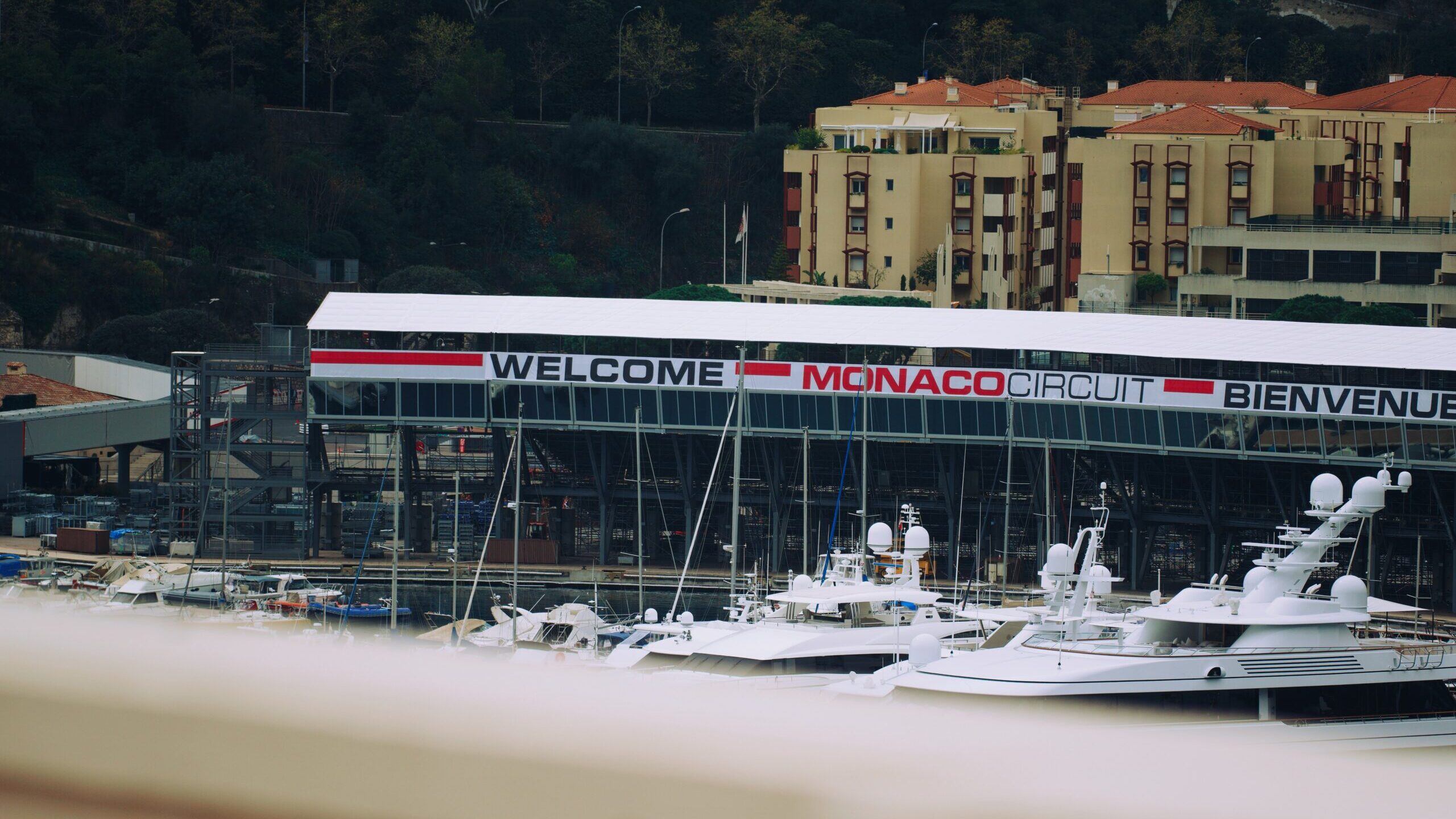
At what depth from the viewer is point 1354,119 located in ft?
296

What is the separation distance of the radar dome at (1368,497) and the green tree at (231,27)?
75193 millimetres

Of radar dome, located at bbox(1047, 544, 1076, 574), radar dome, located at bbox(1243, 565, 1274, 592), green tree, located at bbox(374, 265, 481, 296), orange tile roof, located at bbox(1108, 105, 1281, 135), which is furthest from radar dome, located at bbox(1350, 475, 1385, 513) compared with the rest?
orange tile roof, located at bbox(1108, 105, 1281, 135)

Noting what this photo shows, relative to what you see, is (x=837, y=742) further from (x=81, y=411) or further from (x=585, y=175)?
(x=585, y=175)

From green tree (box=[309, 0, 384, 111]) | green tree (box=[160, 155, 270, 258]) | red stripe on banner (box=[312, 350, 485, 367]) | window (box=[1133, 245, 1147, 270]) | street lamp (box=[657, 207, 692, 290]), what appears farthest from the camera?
green tree (box=[309, 0, 384, 111])

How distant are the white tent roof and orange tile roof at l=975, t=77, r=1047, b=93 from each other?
4306cm

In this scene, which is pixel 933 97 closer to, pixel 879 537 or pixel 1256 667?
pixel 879 537

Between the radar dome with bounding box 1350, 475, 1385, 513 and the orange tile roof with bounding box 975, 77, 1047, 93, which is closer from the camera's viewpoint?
the radar dome with bounding box 1350, 475, 1385, 513

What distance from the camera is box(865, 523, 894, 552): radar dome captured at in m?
38.1

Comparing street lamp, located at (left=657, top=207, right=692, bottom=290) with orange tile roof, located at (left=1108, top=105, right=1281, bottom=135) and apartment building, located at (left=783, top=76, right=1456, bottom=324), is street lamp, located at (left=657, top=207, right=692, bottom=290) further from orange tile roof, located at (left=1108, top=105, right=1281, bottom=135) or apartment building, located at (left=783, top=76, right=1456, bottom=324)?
orange tile roof, located at (left=1108, top=105, right=1281, bottom=135)

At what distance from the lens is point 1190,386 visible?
49.6 m

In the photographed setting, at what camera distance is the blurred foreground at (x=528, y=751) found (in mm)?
2047

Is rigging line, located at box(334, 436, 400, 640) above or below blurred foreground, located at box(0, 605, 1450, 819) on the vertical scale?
below

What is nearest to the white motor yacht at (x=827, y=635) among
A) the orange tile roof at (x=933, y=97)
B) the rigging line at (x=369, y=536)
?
the rigging line at (x=369, y=536)

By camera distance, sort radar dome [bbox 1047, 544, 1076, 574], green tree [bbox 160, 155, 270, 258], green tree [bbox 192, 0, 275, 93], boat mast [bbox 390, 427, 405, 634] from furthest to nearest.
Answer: green tree [bbox 192, 0, 275, 93]
green tree [bbox 160, 155, 270, 258]
boat mast [bbox 390, 427, 405, 634]
radar dome [bbox 1047, 544, 1076, 574]
